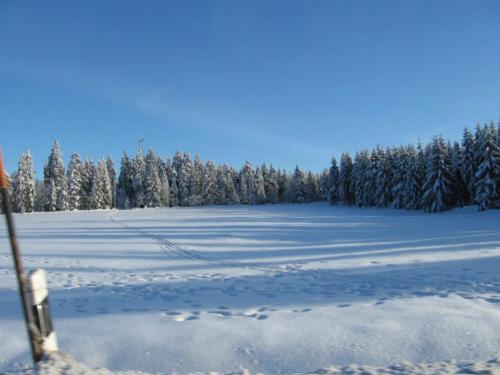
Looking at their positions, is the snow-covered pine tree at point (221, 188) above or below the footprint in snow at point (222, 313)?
above

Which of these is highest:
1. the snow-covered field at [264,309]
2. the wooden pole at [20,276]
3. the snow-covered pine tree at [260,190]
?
the snow-covered pine tree at [260,190]

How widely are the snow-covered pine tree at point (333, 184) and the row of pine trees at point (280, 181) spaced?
21 centimetres

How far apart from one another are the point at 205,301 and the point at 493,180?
42.1 meters

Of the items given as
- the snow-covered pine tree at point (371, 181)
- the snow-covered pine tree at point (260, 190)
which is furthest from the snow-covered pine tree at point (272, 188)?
the snow-covered pine tree at point (371, 181)

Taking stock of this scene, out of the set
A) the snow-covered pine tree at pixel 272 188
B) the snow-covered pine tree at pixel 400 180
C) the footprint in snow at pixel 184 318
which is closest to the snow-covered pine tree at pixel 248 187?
the snow-covered pine tree at pixel 272 188

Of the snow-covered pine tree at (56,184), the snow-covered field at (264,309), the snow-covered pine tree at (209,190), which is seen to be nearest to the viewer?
the snow-covered field at (264,309)

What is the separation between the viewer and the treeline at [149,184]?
2453 inches

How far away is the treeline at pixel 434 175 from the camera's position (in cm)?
3844

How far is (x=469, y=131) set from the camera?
44.5 m

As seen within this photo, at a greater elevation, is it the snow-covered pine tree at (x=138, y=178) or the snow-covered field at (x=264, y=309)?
the snow-covered pine tree at (x=138, y=178)

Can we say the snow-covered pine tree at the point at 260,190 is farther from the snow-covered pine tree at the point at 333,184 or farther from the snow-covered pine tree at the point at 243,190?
the snow-covered pine tree at the point at 333,184

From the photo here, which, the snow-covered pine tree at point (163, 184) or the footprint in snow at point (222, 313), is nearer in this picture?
the footprint in snow at point (222, 313)

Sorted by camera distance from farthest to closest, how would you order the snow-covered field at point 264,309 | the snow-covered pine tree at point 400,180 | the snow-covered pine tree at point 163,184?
1. the snow-covered pine tree at point 163,184
2. the snow-covered pine tree at point 400,180
3. the snow-covered field at point 264,309

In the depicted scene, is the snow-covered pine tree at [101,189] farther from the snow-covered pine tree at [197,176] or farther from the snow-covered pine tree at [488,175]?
the snow-covered pine tree at [488,175]
